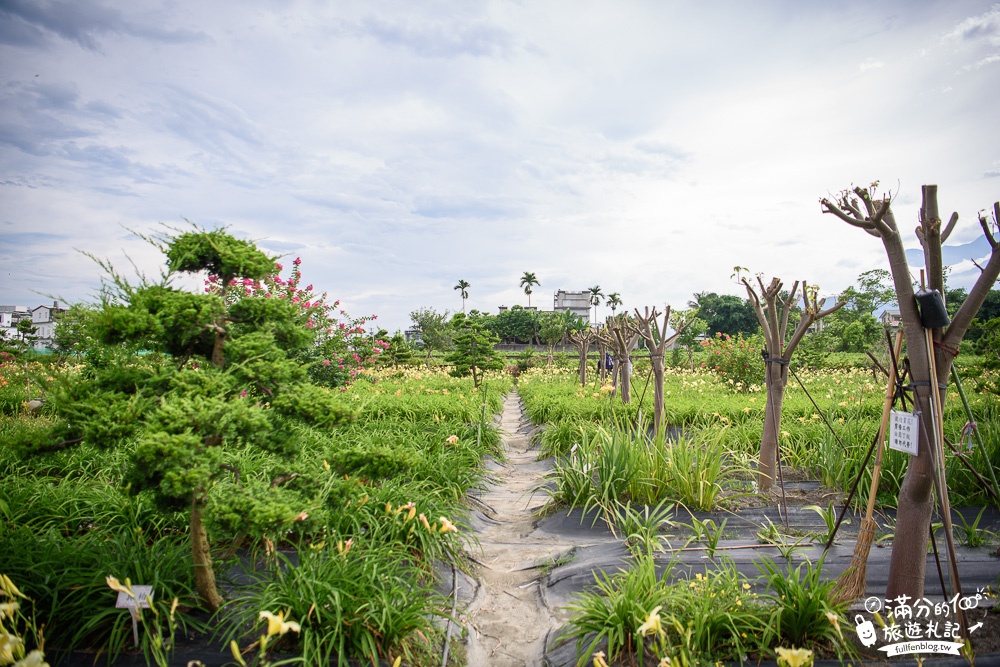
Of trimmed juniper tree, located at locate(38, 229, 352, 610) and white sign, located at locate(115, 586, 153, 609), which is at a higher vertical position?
trimmed juniper tree, located at locate(38, 229, 352, 610)

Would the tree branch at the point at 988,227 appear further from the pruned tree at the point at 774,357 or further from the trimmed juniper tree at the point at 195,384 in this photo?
the trimmed juniper tree at the point at 195,384

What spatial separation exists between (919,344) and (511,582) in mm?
3103

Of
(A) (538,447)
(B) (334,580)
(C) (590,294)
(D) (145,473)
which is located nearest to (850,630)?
(B) (334,580)

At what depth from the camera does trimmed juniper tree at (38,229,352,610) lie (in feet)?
7.72

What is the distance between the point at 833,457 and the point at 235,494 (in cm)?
552

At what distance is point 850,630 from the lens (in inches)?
109

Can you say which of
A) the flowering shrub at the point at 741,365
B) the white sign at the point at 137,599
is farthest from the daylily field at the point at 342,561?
the flowering shrub at the point at 741,365

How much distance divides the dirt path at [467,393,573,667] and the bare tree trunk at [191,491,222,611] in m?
1.43

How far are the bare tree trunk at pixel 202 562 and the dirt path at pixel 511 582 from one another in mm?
1431

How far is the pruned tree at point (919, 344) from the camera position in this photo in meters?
2.76

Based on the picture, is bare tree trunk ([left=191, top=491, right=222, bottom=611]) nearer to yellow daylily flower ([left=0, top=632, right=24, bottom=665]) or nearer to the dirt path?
yellow daylily flower ([left=0, top=632, right=24, bottom=665])

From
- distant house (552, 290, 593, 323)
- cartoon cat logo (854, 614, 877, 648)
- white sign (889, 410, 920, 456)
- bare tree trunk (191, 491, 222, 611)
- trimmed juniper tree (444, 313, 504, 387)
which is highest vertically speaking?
distant house (552, 290, 593, 323)

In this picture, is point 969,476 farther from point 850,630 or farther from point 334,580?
point 334,580

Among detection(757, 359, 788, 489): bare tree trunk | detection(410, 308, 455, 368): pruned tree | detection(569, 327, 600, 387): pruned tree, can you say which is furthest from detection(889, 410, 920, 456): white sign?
detection(410, 308, 455, 368): pruned tree
